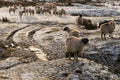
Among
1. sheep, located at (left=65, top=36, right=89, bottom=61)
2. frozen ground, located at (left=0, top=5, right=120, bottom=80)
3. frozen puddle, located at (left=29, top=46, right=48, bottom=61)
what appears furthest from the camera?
frozen puddle, located at (left=29, top=46, right=48, bottom=61)

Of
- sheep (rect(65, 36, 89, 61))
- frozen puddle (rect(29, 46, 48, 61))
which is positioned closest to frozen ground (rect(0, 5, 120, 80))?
frozen puddle (rect(29, 46, 48, 61))

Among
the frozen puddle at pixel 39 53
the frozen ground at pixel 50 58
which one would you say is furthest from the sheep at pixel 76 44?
the frozen puddle at pixel 39 53

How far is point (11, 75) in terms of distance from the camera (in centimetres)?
1420

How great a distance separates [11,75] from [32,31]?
1340 centimetres

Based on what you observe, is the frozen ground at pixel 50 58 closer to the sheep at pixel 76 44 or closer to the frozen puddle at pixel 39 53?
the frozen puddle at pixel 39 53

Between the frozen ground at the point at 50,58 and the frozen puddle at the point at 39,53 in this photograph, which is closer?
the frozen ground at the point at 50,58

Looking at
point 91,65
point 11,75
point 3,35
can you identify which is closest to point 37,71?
point 11,75

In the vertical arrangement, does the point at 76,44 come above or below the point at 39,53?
above

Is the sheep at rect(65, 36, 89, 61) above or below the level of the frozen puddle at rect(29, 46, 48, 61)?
above

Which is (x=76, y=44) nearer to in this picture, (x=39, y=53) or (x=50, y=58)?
(x=50, y=58)

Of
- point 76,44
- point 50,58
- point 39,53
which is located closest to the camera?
point 76,44

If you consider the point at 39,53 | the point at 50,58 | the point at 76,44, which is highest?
the point at 76,44

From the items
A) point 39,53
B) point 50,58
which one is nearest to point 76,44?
point 50,58

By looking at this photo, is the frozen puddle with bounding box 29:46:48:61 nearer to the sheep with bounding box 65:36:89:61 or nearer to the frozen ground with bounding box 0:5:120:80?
the frozen ground with bounding box 0:5:120:80
